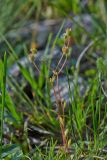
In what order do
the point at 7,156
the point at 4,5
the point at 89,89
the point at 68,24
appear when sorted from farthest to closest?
the point at 68,24, the point at 4,5, the point at 89,89, the point at 7,156

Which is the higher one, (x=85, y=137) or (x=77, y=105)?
(x=77, y=105)

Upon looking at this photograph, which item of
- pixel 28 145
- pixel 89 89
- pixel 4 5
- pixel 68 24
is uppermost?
pixel 4 5

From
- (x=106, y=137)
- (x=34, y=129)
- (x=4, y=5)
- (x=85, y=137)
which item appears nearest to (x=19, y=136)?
(x=34, y=129)

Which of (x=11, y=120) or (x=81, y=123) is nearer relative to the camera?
(x=81, y=123)

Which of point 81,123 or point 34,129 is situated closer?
point 81,123

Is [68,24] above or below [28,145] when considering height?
above

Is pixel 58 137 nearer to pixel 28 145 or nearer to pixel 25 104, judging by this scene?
pixel 28 145

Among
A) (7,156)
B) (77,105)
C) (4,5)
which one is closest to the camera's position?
(7,156)

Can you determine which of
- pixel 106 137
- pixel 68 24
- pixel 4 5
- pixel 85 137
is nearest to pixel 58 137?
pixel 85 137

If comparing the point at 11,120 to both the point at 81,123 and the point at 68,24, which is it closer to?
the point at 81,123
